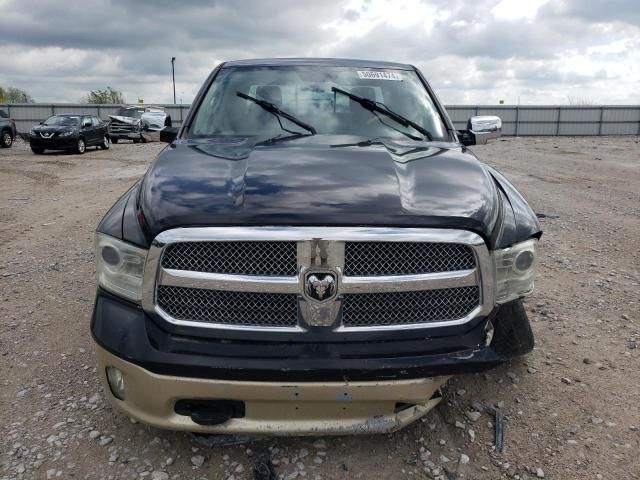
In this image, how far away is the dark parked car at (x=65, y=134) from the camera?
742 inches

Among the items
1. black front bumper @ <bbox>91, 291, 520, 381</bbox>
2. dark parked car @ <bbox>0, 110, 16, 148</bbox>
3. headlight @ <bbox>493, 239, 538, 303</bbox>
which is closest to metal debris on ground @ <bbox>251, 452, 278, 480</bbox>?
black front bumper @ <bbox>91, 291, 520, 381</bbox>

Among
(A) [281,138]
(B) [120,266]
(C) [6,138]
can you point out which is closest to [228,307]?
(B) [120,266]

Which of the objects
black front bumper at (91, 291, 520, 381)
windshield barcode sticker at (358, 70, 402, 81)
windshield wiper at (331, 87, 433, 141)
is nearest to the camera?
black front bumper at (91, 291, 520, 381)

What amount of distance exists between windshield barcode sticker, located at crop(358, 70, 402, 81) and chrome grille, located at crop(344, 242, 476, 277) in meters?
2.05

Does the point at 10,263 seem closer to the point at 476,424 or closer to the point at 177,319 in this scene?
the point at 177,319

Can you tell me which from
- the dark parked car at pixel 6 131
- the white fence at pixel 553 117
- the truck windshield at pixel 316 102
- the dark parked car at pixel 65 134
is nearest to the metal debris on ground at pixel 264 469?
the truck windshield at pixel 316 102

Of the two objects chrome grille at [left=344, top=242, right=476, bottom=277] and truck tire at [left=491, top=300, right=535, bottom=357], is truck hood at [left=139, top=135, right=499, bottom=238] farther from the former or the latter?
truck tire at [left=491, top=300, right=535, bottom=357]

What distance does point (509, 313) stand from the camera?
7.54 feet

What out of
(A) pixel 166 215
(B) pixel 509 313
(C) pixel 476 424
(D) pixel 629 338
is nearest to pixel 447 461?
(C) pixel 476 424

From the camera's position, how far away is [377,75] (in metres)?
3.80

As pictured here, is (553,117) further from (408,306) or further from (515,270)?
(408,306)

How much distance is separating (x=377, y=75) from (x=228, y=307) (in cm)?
237

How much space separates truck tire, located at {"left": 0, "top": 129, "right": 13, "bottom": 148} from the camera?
21.0 meters

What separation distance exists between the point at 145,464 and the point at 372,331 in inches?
47.7
